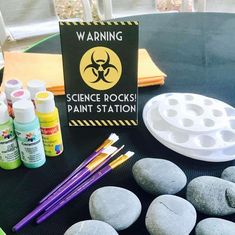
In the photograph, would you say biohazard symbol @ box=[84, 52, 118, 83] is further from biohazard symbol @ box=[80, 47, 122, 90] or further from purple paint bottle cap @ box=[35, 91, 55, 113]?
purple paint bottle cap @ box=[35, 91, 55, 113]

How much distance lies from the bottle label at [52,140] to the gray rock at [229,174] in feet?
0.96

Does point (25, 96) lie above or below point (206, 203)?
above

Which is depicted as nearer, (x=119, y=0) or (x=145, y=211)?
(x=145, y=211)

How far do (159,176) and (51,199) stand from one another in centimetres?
17

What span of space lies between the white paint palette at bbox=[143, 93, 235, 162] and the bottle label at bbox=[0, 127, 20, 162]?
0.86 ft

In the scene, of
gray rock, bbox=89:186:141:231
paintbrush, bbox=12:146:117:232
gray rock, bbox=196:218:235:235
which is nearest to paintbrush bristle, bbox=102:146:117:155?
paintbrush, bbox=12:146:117:232

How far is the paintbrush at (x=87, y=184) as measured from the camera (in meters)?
0.59

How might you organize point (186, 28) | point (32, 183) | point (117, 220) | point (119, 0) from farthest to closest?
point (119, 0) → point (186, 28) → point (32, 183) → point (117, 220)

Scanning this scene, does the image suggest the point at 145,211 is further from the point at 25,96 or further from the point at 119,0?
the point at 119,0

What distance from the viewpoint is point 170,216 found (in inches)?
21.5

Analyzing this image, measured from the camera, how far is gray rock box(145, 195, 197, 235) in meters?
0.53

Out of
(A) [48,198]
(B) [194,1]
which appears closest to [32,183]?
(A) [48,198]

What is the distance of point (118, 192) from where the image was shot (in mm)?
591

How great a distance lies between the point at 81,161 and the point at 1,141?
15cm
